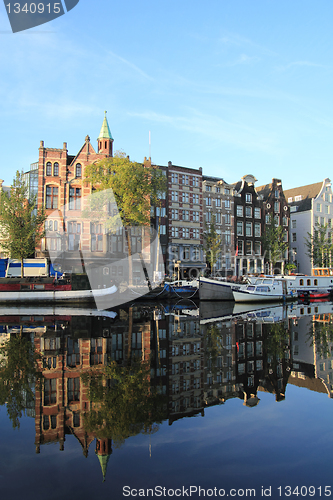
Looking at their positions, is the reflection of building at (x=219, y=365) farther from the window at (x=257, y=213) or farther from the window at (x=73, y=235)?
the window at (x=257, y=213)

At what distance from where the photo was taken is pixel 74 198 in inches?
2093

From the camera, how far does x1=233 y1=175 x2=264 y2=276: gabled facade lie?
220 feet

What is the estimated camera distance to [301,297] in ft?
167

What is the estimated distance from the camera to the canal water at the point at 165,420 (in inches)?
227

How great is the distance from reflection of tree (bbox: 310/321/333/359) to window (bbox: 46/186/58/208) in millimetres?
40130

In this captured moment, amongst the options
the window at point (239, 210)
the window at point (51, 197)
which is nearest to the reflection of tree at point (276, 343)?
the window at point (51, 197)

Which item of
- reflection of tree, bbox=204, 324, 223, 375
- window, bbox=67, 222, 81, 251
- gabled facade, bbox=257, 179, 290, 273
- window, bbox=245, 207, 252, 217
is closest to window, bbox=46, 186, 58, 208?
window, bbox=67, 222, 81, 251

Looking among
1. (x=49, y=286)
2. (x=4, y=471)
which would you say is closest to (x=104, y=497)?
(x=4, y=471)

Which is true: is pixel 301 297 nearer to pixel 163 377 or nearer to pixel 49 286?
pixel 49 286

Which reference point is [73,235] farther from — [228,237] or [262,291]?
[228,237]

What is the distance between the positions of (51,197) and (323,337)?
143ft

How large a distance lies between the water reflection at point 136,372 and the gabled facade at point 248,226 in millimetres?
45673

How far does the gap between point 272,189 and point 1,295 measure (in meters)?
55.3

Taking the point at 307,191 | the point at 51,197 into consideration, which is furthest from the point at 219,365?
the point at 307,191
